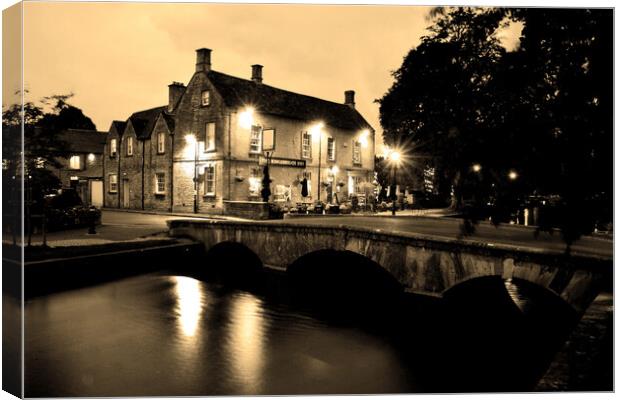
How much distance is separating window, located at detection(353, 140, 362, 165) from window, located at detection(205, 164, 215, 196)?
867 centimetres

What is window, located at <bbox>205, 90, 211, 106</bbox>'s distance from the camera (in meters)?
21.2

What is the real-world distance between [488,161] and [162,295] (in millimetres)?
7831

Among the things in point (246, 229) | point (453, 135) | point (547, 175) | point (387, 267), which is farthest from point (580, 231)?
point (246, 229)

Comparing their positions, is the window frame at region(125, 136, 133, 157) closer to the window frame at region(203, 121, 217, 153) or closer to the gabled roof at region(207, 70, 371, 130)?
the window frame at region(203, 121, 217, 153)

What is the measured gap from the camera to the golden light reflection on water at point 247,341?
5846 millimetres

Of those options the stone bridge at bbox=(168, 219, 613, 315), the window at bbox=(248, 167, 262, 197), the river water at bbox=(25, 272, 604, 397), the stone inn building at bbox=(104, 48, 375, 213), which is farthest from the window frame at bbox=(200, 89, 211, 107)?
the river water at bbox=(25, 272, 604, 397)

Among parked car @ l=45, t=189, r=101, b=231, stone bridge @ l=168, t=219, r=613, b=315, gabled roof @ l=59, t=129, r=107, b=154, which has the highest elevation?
gabled roof @ l=59, t=129, r=107, b=154

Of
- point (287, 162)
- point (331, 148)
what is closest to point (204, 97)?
point (287, 162)

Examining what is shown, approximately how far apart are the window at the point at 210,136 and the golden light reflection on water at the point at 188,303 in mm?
10770

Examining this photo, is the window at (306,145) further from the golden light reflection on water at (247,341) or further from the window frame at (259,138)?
the golden light reflection on water at (247,341)

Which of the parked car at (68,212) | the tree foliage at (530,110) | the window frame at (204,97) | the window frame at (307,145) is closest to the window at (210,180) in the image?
the window frame at (204,97)

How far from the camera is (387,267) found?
8.48 m

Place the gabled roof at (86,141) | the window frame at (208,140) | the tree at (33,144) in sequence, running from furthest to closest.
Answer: the window frame at (208,140), the gabled roof at (86,141), the tree at (33,144)

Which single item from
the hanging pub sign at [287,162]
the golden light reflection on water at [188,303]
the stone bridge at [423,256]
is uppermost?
the hanging pub sign at [287,162]
